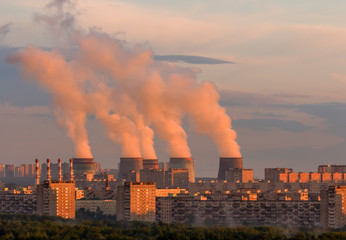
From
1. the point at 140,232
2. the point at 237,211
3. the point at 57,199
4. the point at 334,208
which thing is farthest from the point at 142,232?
the point at 237,211

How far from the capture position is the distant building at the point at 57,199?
160 m

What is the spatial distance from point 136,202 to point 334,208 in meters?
28.2

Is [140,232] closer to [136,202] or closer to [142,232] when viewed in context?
[142,232]

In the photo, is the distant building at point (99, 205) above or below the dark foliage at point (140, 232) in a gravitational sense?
above

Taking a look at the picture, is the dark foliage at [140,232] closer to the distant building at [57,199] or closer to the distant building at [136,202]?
the distant building at [136,202]

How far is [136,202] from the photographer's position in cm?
15762

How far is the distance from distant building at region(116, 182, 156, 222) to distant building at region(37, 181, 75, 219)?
7739 mm

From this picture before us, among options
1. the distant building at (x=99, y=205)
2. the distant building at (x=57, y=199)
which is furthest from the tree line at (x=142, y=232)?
the distant building at (x=99, y=205)

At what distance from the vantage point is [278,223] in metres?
158

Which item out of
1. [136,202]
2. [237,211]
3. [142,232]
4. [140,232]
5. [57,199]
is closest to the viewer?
[142,232]

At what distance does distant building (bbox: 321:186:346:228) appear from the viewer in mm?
147750

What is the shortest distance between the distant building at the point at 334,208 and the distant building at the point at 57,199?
120 ft

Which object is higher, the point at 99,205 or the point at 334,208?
the point at 99,205

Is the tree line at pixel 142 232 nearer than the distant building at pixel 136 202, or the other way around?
the tree line at pixel 142 232
